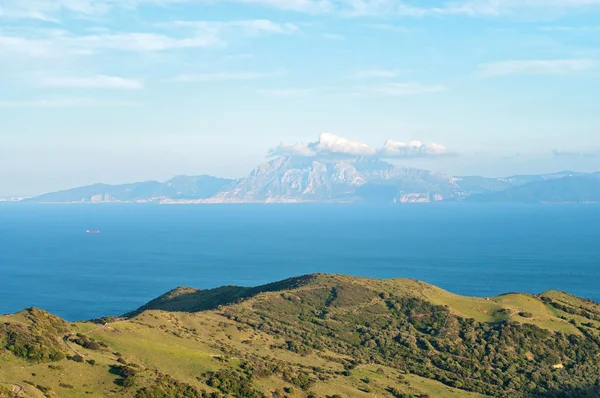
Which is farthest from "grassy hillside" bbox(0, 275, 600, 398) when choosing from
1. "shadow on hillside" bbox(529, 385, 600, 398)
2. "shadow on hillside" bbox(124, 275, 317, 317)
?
"shadow on hillside" bbox(124, 275, 317, 317)

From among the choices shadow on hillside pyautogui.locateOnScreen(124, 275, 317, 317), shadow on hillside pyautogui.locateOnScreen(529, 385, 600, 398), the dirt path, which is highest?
the dirt path

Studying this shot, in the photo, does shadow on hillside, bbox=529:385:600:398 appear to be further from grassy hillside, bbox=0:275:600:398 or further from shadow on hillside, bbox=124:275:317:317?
shadow on hillside, bbox=124:275:317:317

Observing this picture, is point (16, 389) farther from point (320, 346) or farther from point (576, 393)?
point (576, 393)

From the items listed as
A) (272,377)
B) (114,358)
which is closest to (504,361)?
(272,377)

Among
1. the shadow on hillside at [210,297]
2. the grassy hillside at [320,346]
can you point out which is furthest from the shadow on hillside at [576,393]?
the shadow on hillside at [210,297]

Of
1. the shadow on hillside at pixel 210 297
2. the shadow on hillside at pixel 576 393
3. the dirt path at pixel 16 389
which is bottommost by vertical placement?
the shadow on hillside at pixel 576 393

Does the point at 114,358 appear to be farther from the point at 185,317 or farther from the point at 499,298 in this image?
the point at 499,298

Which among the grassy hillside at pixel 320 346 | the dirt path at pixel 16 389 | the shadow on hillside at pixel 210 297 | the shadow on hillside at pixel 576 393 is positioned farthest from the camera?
the shadow on hillside at pixel 210 297

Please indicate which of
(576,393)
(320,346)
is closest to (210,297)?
(320,346)

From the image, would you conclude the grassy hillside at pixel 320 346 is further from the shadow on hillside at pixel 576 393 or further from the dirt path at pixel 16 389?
the dirt path at pixel 16 389
